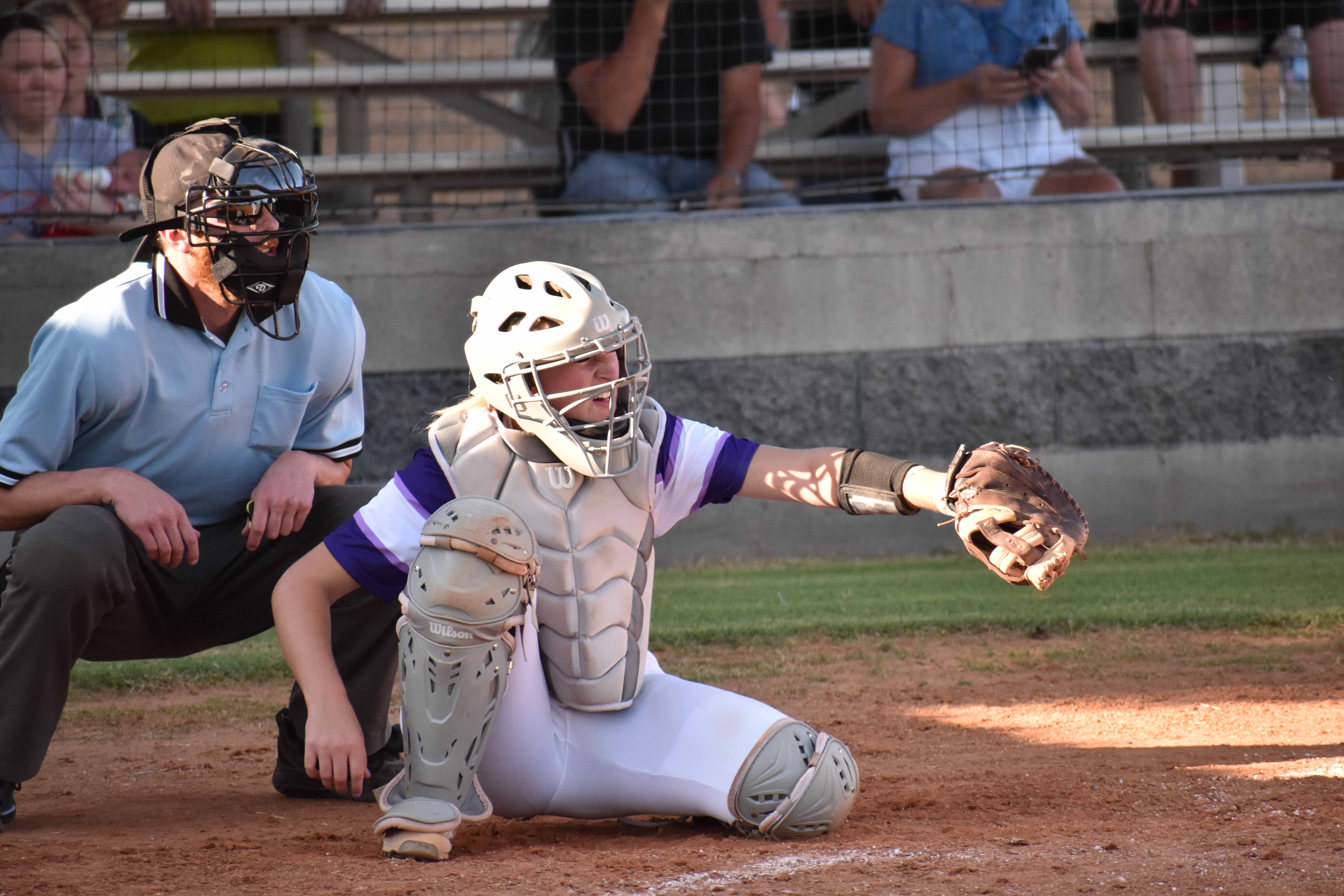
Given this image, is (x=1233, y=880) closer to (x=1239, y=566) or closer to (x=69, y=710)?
(x=69, y=710)

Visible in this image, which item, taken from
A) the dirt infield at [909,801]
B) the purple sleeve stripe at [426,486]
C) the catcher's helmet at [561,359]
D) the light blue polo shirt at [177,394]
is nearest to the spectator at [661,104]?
the dirt infield at [909,801]

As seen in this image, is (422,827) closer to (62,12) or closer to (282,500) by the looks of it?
(282,500)

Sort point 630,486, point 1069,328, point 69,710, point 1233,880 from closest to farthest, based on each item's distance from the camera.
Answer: point 1233,880
point 630,486
point 69,710
point 1069,328

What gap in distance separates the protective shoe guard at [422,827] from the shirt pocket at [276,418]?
4.19ft

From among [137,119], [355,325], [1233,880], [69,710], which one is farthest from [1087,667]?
[137,119]

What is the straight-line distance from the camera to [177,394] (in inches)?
134

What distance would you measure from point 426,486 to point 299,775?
1.08 m

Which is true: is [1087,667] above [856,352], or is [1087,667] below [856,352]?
below

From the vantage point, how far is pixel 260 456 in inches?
141

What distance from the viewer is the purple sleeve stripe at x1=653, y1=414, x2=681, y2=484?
296 centimetres

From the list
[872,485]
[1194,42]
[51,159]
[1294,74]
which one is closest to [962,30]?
[1194,42]

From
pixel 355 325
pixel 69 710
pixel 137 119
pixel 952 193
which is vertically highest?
pixel 137 119

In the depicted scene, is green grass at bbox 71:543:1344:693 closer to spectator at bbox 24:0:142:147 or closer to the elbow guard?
the elbow guard

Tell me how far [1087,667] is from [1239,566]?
2.08 meters
